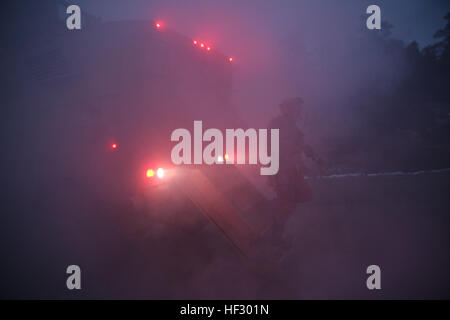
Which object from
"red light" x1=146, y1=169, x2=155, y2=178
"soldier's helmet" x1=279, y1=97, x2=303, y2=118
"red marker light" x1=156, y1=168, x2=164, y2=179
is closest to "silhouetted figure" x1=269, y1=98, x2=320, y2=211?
"soldier's helmet" x1=279, y1=97, x2=303, y2=118

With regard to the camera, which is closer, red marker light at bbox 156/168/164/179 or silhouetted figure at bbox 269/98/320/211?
red marker light at bbox 156/168/164/179

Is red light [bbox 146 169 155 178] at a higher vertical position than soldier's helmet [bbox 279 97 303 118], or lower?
lower

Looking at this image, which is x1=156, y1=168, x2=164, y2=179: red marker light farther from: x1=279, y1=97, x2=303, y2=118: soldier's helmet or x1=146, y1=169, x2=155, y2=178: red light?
x1=279, y1=97, x2=303, y2=118: soldier's helmet

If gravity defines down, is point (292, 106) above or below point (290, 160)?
above

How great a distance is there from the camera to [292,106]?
3.65 m

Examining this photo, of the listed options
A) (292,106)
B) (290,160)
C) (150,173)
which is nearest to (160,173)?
(150,173)

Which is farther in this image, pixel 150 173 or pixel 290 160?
pixel 290 160

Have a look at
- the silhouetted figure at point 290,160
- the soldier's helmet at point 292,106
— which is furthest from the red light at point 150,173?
the soldier's helmet at point 292,106

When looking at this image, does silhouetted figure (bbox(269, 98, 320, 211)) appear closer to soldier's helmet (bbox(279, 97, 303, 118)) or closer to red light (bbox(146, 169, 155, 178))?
soldier's helmet (bbox(279, 97, 303, 118))

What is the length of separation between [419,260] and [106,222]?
15.4ft

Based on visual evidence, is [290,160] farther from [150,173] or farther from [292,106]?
[150,173]

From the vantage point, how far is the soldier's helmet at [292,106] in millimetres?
3631

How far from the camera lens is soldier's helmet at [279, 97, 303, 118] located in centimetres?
363

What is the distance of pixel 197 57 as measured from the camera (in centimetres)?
400
